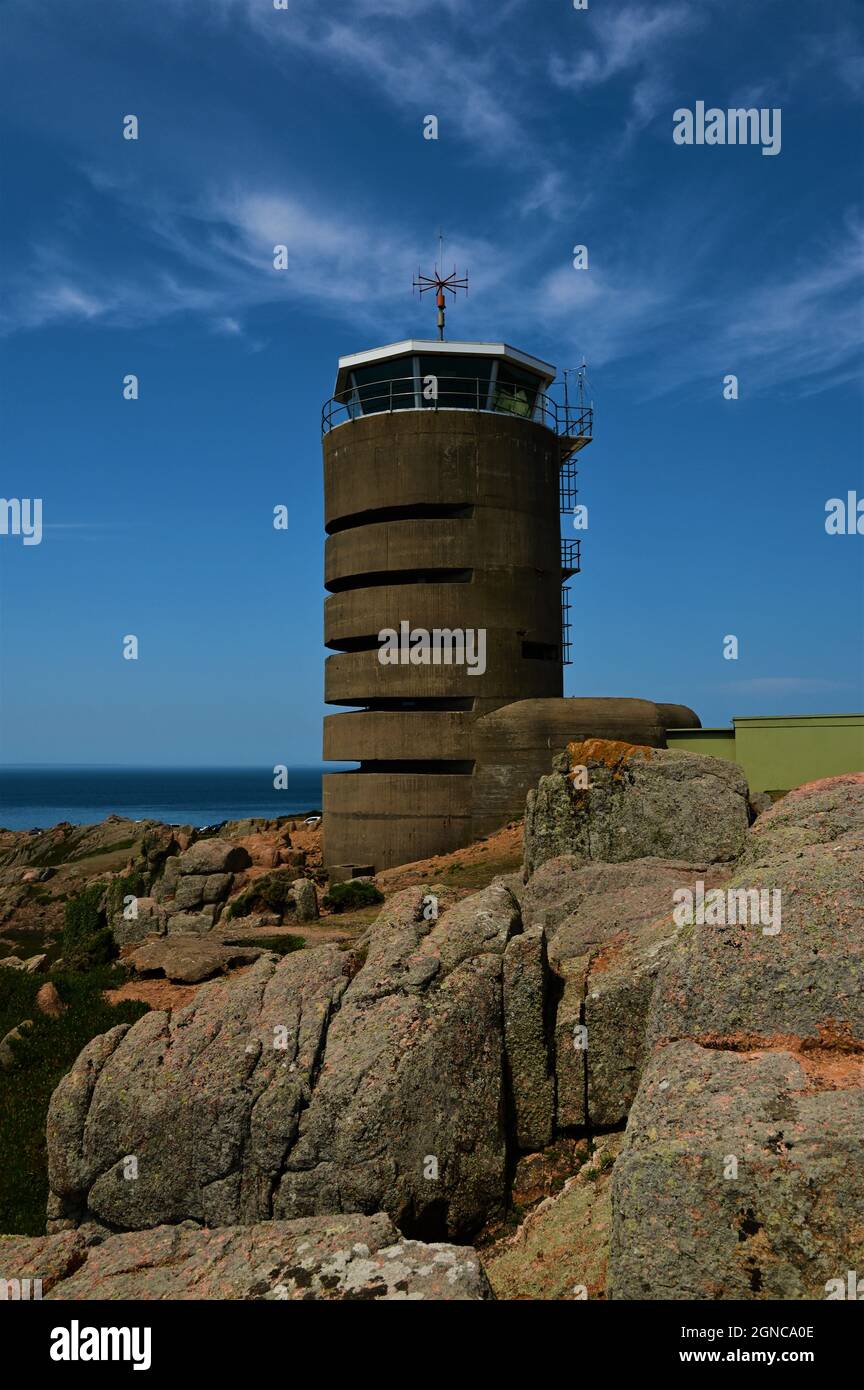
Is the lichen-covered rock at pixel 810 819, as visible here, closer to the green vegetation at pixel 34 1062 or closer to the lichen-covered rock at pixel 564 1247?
the lichen-covered rock at pixel 564 1247

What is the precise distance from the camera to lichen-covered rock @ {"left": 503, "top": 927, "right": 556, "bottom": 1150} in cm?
956

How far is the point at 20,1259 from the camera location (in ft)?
25.3

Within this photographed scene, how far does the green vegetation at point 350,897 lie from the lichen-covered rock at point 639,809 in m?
6.96

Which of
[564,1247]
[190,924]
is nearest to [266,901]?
[190,924]

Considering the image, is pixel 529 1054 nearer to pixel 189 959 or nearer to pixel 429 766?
pixel 189 959

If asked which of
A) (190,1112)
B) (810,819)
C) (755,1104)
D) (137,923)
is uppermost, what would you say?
(810,819)

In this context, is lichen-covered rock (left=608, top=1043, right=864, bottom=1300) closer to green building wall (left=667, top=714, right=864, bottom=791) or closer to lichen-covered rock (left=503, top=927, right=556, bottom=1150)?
lichen-covered rock (left=503, top=927, right=556, bottom=1150)

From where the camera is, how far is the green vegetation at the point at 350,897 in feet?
85.8

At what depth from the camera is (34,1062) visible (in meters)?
15.6

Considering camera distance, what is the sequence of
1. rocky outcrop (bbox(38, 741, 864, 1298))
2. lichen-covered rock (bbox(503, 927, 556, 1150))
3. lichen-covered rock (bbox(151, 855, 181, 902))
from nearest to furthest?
rocky outcrop (bbox(38, 741, 864, 1298)) → lichen-covered rock (bbox(503, 927, 556, 1150)) → lichen-covered rock (bbox(151, 855, 181, 902))

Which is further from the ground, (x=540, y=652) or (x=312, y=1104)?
(x=540, y=652)

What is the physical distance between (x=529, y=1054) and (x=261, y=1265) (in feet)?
12.1

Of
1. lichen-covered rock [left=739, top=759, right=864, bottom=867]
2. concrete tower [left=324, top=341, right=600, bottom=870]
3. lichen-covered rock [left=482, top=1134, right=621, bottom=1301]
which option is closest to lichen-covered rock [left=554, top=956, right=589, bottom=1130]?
lichen-covered rock [left=482, top=1134, right=621, bottom=1301]

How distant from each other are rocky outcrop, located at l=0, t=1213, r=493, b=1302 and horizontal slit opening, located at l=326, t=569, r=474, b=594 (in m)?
27.6
